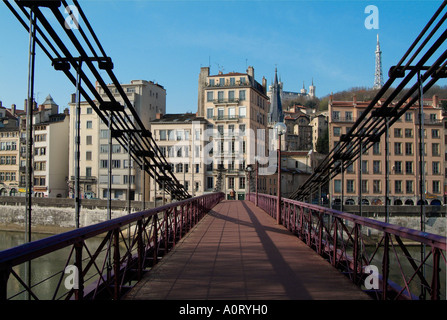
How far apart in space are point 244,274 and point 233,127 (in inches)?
2138

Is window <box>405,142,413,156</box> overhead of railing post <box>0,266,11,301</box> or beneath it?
overhead

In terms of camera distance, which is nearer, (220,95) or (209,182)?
(209,182)

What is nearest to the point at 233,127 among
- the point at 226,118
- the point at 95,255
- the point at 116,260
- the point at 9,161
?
the point at 226,118

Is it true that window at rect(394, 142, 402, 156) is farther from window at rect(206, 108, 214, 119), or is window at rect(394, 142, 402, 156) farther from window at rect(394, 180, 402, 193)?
window at rect(206, 108, 214, 119)

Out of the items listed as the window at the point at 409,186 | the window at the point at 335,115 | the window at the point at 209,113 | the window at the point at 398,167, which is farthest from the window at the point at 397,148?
the window at the point at 209,113

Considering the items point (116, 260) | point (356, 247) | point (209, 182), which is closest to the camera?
point (116, 260)

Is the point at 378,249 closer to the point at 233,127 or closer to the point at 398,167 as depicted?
the point at 398,167

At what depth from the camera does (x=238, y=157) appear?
59625mm

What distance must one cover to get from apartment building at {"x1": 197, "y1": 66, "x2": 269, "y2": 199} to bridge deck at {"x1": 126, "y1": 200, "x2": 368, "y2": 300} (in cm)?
4801

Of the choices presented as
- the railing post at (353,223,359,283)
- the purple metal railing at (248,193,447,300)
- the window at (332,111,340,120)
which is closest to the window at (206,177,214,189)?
the window at (332,111,340,120)

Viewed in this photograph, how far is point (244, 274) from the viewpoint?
268 inches

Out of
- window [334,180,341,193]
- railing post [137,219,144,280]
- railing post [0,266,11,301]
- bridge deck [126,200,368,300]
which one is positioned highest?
railing post [0,266,11,301]

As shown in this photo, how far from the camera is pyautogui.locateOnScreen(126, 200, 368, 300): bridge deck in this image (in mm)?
5656
